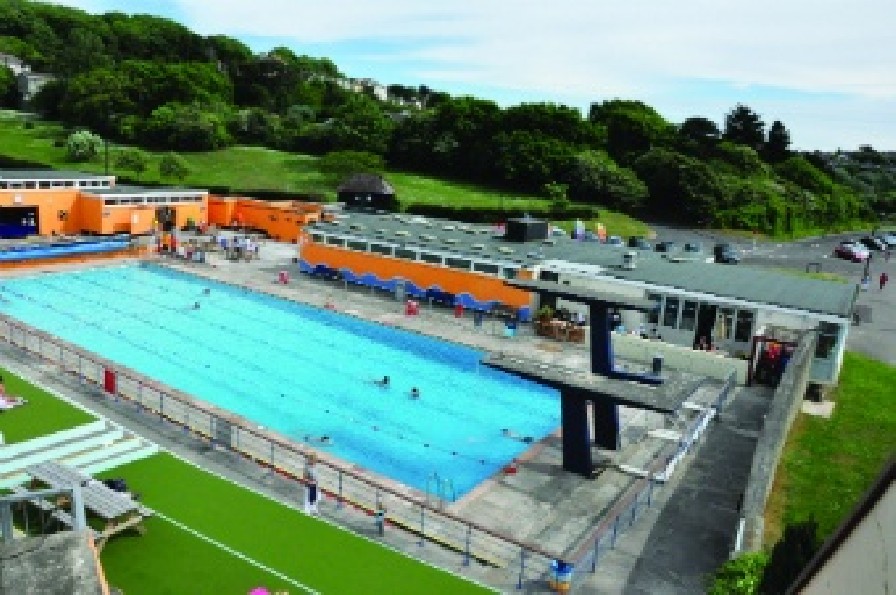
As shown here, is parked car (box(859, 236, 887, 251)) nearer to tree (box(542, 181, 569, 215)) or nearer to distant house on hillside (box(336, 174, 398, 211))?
tree (box(542, 181, 569, 215))

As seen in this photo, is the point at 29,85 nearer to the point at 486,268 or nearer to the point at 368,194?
the point at 368,194

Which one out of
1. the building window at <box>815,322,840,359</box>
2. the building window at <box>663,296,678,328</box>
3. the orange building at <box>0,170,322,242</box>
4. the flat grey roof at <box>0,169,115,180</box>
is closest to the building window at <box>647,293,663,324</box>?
the building window at <box>663,296,678,328</box>

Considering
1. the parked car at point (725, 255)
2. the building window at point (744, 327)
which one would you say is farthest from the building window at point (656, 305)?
the parked car at point (725, 255)

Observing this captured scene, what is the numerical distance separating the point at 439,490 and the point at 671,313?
1514 centimetres

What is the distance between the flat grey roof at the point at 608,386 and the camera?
1611cm

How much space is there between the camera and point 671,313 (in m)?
29.6

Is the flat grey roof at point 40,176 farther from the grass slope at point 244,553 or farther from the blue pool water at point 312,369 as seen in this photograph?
the grass slope at point 244,553

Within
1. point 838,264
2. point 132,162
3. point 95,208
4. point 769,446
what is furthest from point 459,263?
point 132,162

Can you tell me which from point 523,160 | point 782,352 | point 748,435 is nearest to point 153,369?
point 748,435

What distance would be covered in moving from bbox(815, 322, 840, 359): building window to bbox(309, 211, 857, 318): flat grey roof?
596 mm

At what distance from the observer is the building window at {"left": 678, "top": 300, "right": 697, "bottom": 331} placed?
28984mm

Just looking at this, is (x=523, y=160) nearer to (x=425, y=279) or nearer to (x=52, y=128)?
(x=425, y=279)

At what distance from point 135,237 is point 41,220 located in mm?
5407

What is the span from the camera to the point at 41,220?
43344 mm
